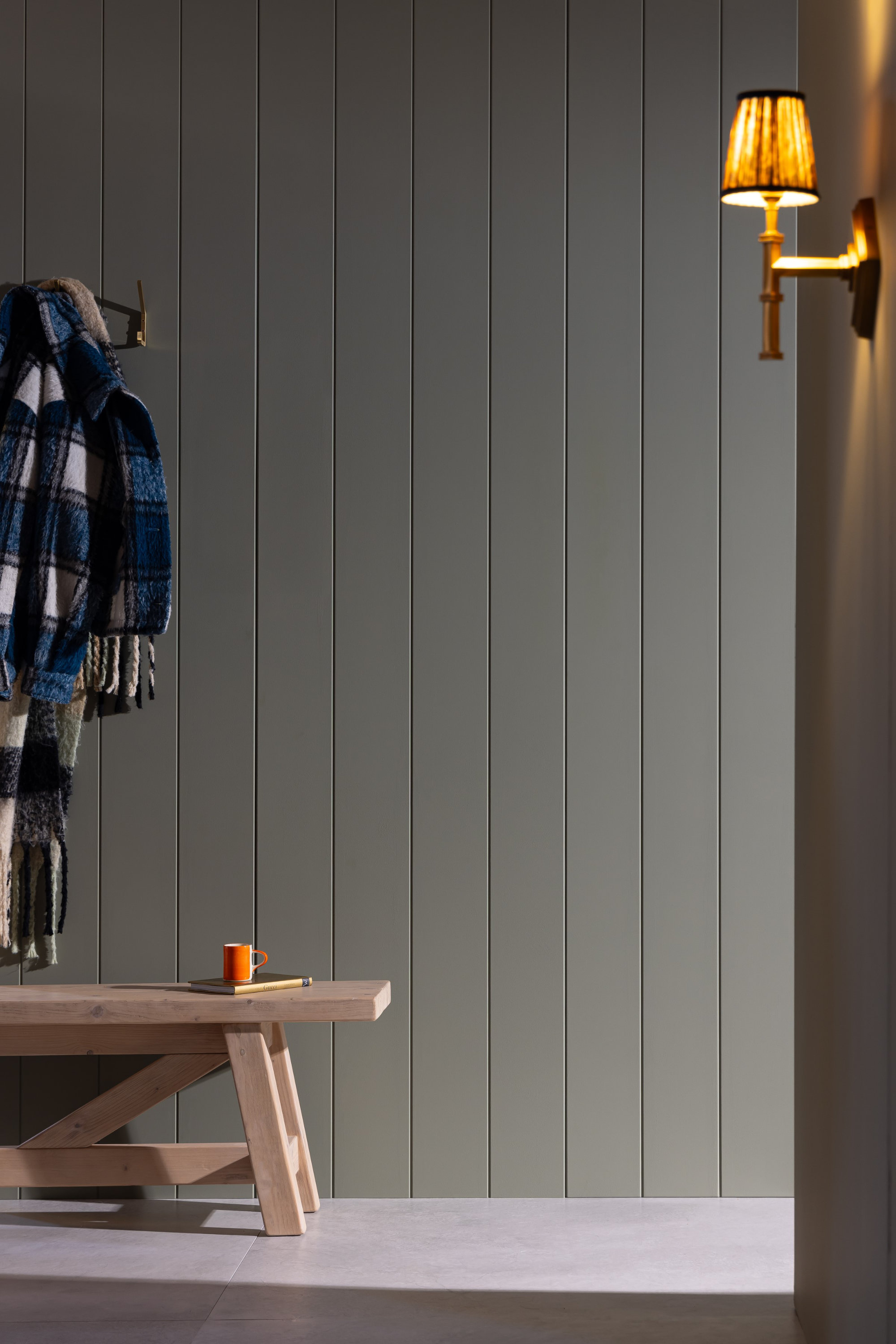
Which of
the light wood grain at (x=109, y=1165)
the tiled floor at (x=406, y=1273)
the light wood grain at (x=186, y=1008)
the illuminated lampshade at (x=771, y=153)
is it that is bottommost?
the tiled floor at (x=406, y=1273)

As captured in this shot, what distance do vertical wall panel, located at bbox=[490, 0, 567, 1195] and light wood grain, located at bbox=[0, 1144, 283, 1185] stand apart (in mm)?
611

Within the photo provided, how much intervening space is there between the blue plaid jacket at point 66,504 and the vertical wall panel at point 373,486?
41cm

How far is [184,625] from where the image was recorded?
265 centimetres

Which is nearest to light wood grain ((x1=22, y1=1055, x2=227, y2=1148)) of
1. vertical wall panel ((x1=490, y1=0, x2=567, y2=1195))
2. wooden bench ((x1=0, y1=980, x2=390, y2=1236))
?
wooden bench ((x1=0, y1=980, x2=390, y2=1236))

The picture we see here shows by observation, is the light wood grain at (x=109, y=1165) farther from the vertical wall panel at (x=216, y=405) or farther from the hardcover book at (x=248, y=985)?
the vertical wall panel at (x=216, y=405)

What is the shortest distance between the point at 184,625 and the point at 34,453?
46 centimetres

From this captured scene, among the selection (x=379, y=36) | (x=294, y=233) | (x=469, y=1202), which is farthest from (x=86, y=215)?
(x=469, y=1202)

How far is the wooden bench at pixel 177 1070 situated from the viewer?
88.8 inches

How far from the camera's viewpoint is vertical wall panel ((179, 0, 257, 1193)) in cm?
264

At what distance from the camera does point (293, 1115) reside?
2.45 m

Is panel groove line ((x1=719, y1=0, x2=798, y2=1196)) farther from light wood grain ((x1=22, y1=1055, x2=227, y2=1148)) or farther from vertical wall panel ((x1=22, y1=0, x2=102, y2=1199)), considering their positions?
vertical wall panel ((x1=22, y1=0, x2=102, y2=1199))

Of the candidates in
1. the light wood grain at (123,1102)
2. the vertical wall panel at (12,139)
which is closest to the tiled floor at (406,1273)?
the light wood grain at (123,1102)

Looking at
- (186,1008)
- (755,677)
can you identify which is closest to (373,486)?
(755,677)

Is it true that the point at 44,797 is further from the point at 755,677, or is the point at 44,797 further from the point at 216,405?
the point at 755,677
